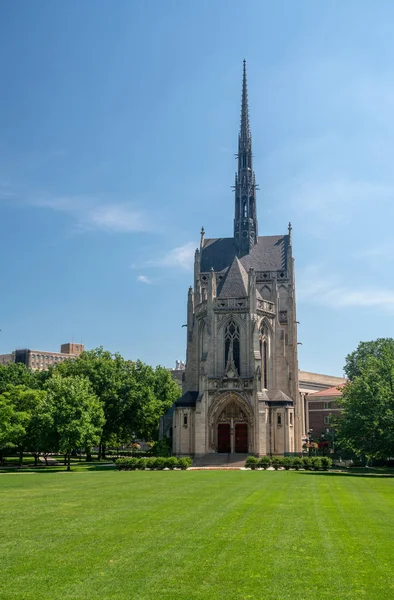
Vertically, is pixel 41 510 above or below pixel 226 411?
below

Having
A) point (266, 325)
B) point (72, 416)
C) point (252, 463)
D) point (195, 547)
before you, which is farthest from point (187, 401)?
point (195, 547)

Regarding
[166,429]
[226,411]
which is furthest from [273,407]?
[166,429]

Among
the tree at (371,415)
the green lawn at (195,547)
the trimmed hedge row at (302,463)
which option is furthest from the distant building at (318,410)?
the green lawn at (195,547)

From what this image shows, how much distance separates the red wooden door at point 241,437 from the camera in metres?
63.2

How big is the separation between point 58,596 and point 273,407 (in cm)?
5419

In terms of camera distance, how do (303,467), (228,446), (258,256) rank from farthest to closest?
(258,256) → (228,446) → (303,467)

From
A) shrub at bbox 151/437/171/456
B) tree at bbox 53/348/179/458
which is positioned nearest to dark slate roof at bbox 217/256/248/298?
tree at bbox 53/348/179/458

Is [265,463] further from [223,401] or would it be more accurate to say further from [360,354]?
[360,354]

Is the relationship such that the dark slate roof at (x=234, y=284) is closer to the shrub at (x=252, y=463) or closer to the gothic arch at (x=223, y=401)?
the gothic arch at (x=223, y=401)

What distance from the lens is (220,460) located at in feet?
199

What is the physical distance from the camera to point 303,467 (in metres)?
51.8

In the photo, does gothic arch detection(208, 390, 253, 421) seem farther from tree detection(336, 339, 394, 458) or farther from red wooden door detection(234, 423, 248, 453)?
tree detection(336, 339, 394, 458)

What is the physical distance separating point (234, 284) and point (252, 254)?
46.5ft

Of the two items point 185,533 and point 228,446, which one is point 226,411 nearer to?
point 228,446
